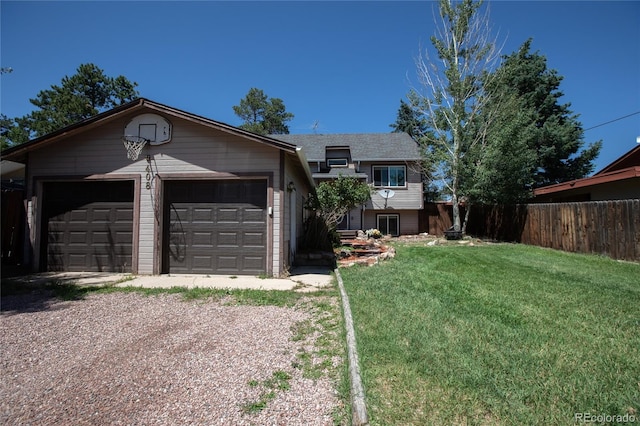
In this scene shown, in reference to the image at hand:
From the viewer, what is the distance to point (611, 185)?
1291 centimetres

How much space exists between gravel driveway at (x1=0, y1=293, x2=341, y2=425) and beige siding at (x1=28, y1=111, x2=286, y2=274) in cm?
305

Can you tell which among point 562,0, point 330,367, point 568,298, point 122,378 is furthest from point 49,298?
point 562,0

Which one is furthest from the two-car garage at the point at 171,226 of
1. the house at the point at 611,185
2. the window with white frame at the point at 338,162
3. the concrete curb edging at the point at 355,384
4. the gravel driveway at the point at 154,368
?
the window with white frame at the point at 338,162

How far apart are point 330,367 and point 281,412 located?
32.5 inches

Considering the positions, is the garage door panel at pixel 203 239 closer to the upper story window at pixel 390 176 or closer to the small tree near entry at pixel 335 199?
the small tree near entry at pixel 335 199

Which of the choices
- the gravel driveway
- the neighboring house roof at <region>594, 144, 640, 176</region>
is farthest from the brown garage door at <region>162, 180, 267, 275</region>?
the neighboring house roof at <region>594, 144, 640, 176</region>

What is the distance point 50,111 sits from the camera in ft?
88.9

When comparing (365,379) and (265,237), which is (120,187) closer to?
(265,237)

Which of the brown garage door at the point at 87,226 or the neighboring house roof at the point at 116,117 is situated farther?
the brown garage door at the point at 87,226

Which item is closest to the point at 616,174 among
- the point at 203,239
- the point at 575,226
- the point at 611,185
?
the point at 611,185

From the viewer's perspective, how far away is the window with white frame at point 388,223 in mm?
21438

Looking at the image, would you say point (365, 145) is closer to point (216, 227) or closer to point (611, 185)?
point (611, 185)

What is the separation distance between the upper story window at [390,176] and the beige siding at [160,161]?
551 inches

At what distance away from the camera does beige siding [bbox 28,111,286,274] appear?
8133mm
